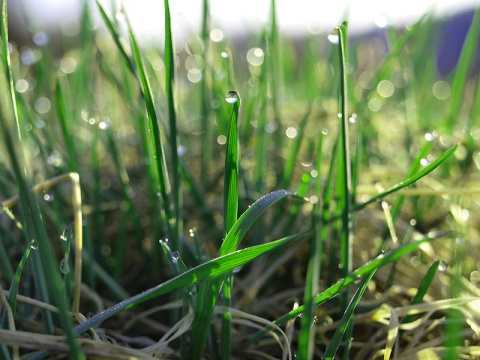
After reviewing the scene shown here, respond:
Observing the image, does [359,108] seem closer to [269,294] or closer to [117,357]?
[269,294]

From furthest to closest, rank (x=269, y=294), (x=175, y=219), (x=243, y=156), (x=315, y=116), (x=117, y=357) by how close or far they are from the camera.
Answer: (x=315, y=116) → (x=243, y=156) → (x=269, y=294) → (x=175, y=219) → (x=117, y=357)

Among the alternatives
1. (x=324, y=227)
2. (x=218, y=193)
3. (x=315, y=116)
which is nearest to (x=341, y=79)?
(x=324, y=227)

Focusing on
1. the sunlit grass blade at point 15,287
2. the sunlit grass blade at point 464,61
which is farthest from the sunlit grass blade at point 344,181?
the sunlit grass blade at point 464,61

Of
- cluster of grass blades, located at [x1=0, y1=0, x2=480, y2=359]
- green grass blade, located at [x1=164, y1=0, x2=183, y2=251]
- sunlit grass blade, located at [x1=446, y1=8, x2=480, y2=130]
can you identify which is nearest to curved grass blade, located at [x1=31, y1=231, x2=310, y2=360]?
cluster of grass blades, located at [x1=0, y1=0, x2=480, y2=359]

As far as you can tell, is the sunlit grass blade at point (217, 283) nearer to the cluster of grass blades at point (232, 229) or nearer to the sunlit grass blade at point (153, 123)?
the cluster of grass blades at point (232, 229)

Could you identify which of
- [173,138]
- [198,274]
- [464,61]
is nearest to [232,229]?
[198,274]

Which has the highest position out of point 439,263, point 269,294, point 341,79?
point 341,79

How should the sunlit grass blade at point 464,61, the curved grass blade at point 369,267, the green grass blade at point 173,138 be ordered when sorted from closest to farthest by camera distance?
the curved grass blade at point 369,267 < the green grass blade at point 173,138 < the sunlit grass blade at point 464,61

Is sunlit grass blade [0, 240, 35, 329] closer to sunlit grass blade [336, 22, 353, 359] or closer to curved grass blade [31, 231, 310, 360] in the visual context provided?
curved grass blade [31, 231, 310, 360]

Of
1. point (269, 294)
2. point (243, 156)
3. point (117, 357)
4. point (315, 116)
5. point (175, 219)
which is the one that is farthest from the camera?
point (315, 116)
